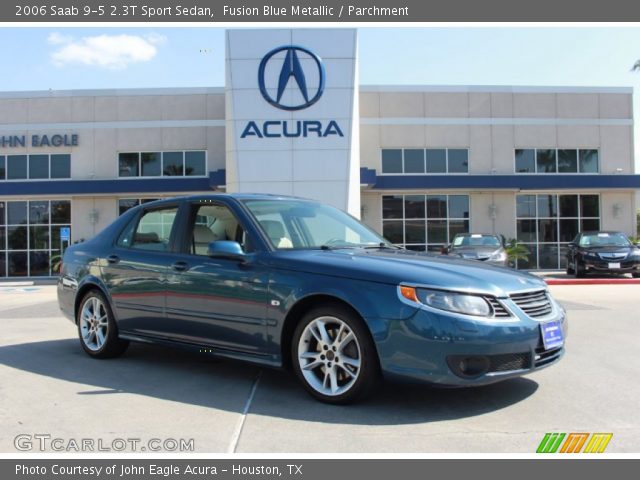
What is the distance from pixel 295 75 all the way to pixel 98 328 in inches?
683

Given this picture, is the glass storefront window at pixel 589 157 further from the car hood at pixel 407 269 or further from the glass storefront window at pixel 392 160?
the car hood at pixel 407 269

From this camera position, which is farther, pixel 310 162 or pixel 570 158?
pixel 570 158

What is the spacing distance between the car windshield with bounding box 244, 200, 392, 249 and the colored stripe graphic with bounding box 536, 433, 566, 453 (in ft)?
7.21

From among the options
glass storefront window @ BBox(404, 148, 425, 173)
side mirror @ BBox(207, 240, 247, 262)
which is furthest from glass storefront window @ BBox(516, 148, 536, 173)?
side mirror @ BBox(207, 240, 247, 262)

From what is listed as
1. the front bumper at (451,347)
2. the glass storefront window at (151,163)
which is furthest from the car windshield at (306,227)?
the glass storefront window at (151,163)

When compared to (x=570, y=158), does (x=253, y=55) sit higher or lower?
higher

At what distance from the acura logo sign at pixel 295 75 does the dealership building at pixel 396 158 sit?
3234 millimetres

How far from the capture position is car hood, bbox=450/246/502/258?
669 inches

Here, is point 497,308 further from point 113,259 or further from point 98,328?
point 98,328

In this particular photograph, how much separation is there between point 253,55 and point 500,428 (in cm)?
2017
